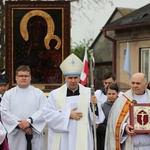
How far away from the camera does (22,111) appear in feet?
26.6

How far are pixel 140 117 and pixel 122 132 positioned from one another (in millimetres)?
369

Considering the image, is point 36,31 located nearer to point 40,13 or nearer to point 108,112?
point 40,13

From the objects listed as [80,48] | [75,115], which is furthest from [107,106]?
[80,48]

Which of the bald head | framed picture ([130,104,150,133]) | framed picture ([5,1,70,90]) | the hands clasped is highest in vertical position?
framed picture ([5,1,70,90])

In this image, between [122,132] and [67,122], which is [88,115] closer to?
[67,122]

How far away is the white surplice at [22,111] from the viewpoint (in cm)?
797

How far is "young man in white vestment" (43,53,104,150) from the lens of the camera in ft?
23.2

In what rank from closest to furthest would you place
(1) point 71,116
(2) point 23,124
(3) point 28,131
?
1. (1) point 71,116
2. (2) point 23,124
3. (3) point 28,131

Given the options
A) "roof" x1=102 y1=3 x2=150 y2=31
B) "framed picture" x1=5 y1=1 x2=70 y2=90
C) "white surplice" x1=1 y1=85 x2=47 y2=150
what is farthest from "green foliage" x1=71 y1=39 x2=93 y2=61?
"white surplice" x1=1 y1=85 x2=47 y2=150

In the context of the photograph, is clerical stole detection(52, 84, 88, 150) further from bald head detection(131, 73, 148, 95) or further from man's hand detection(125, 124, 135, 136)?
bald head detection(131, 73, 148, 95)

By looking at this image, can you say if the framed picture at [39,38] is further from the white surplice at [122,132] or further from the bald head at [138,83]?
the bald head at [138,83]

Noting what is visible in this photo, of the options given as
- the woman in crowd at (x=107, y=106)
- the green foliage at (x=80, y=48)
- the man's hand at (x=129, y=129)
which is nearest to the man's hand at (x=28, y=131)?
the woman in crowd at (x=107, y=106)

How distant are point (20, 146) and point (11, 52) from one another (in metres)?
7.79

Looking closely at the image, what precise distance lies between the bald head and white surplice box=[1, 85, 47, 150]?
1876 millimetres
